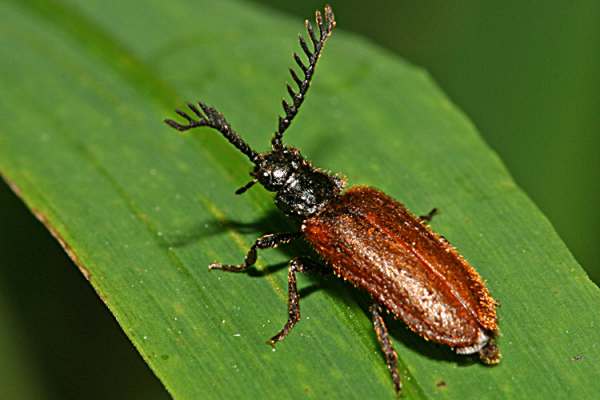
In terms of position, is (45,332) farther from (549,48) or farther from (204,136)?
(549,48)

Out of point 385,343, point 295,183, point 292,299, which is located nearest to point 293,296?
point 292,299

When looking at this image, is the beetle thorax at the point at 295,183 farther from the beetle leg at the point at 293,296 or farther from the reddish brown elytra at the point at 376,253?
the beetle leg at the point at 293,296

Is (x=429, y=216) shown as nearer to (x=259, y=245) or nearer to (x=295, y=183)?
(x=295, y=183)

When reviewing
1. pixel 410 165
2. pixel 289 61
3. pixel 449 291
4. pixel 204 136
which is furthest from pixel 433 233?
pixel 289 61

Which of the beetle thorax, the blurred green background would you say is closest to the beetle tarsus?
the beetle thorax

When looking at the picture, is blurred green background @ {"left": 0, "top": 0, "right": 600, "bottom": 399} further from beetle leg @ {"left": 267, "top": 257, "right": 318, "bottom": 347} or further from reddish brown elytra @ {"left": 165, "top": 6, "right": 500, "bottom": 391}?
beetle leg @ {"left": 267, "top": 257, "right": 318, "bottom": 347}

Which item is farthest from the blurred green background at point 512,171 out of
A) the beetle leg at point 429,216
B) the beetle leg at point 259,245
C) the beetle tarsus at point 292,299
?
the beetle tarsus at point 292,299
